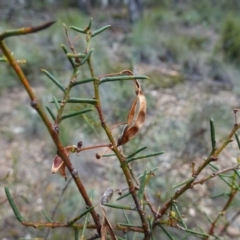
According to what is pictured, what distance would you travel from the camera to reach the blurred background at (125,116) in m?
1.31

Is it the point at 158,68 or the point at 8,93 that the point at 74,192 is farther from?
the point at 158,68

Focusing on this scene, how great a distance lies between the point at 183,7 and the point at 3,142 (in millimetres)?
6178

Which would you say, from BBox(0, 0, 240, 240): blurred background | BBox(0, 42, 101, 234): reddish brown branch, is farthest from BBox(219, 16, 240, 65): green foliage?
BBox(0, 42, 101, 234): reddish brown branch

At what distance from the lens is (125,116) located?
3.75ft

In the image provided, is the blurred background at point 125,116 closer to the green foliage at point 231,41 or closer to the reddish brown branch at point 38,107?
the green foliage at point 231,41

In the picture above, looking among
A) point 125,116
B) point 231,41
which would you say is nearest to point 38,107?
point 125,116

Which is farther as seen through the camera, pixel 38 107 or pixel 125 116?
pixel 125 116

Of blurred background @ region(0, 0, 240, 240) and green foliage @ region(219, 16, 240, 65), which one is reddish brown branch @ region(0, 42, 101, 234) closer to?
blurred background @ region(0, 0, 240, 240)

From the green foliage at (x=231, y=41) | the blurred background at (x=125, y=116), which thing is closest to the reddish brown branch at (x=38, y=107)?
the blurred background at (x=125, y=116)

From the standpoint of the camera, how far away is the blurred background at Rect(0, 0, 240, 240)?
1313mm

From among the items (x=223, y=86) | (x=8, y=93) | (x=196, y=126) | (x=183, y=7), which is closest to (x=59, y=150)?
(x=196, y=126)

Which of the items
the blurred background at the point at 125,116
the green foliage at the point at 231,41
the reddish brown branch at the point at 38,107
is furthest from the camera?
the green foliage at the point at 231,41

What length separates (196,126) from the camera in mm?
1987

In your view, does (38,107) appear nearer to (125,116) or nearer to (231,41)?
(125,116)
